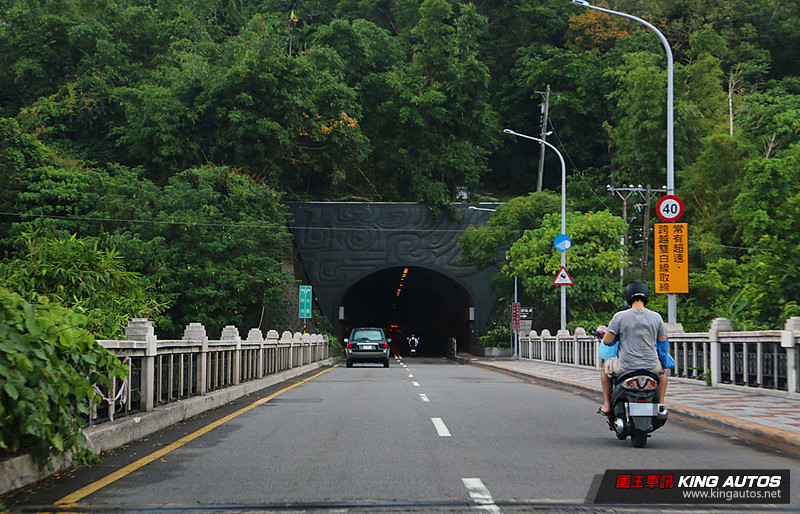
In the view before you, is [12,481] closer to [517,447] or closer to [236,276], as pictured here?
[517,447]

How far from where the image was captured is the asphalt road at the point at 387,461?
635cm

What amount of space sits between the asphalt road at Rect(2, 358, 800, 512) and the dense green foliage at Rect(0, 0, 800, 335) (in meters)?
26.4

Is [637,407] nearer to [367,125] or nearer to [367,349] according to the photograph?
[367,349]

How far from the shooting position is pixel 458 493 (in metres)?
6.54

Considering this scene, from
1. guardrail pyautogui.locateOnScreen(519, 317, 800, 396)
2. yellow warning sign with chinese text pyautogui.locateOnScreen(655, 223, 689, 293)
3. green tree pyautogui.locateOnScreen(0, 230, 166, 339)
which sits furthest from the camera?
yellow warning sign with chinese text pyautogui.locateOnScreen(655, 223, 689, 293)

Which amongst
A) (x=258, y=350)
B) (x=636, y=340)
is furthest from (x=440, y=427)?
(x=258, y=350)

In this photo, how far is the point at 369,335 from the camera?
1380 inches

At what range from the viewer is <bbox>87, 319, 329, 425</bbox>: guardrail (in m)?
9.77

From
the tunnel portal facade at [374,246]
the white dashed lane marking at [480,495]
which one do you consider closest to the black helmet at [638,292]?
the white dashed lane marking at [480,495]

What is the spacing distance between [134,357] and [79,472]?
281cm

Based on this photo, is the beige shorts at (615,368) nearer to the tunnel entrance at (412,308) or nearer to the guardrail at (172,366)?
the guardrail at (172,366)

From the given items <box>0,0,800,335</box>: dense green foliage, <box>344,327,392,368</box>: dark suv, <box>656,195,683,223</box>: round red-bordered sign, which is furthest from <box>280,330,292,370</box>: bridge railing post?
<box>656,195,683,223</box>: round red-bordered sign

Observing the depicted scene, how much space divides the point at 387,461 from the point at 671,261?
13.5m

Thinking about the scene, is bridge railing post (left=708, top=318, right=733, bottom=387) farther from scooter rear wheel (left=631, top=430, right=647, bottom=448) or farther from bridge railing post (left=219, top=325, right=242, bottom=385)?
bridge railing post (left=219, top=325, right=242, bottom=385)
